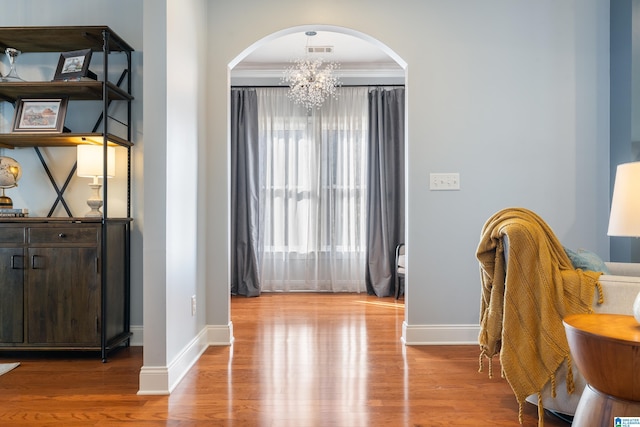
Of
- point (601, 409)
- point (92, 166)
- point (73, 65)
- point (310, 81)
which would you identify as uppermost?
point (310, 81)

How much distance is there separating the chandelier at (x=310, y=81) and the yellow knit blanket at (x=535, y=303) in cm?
348

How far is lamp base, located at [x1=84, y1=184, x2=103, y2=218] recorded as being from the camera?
118 inches

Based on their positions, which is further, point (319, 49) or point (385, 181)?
point (385, 181)

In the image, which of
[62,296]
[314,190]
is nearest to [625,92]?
[314,190]

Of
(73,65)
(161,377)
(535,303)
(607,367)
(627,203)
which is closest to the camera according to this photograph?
(607,367)

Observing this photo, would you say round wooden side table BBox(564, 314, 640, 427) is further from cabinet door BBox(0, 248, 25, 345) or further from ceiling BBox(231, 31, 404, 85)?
ceiling BBox(231, 31, 404, 85)

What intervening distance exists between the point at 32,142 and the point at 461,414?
10.5ft

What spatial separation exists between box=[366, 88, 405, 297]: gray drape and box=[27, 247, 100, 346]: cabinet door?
326 cm

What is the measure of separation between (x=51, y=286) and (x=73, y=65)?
147cm

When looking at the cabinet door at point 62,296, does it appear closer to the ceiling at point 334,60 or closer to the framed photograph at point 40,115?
the framed photograph at point 40,115

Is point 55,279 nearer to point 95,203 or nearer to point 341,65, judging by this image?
point 95,203

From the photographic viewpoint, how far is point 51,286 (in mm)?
2908

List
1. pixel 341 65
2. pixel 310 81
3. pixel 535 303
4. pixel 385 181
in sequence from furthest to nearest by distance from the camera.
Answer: pixel 341 65
pixel 385 181
pixel 310 81
pixel 535 303

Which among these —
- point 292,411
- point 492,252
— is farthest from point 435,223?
point 292,411
